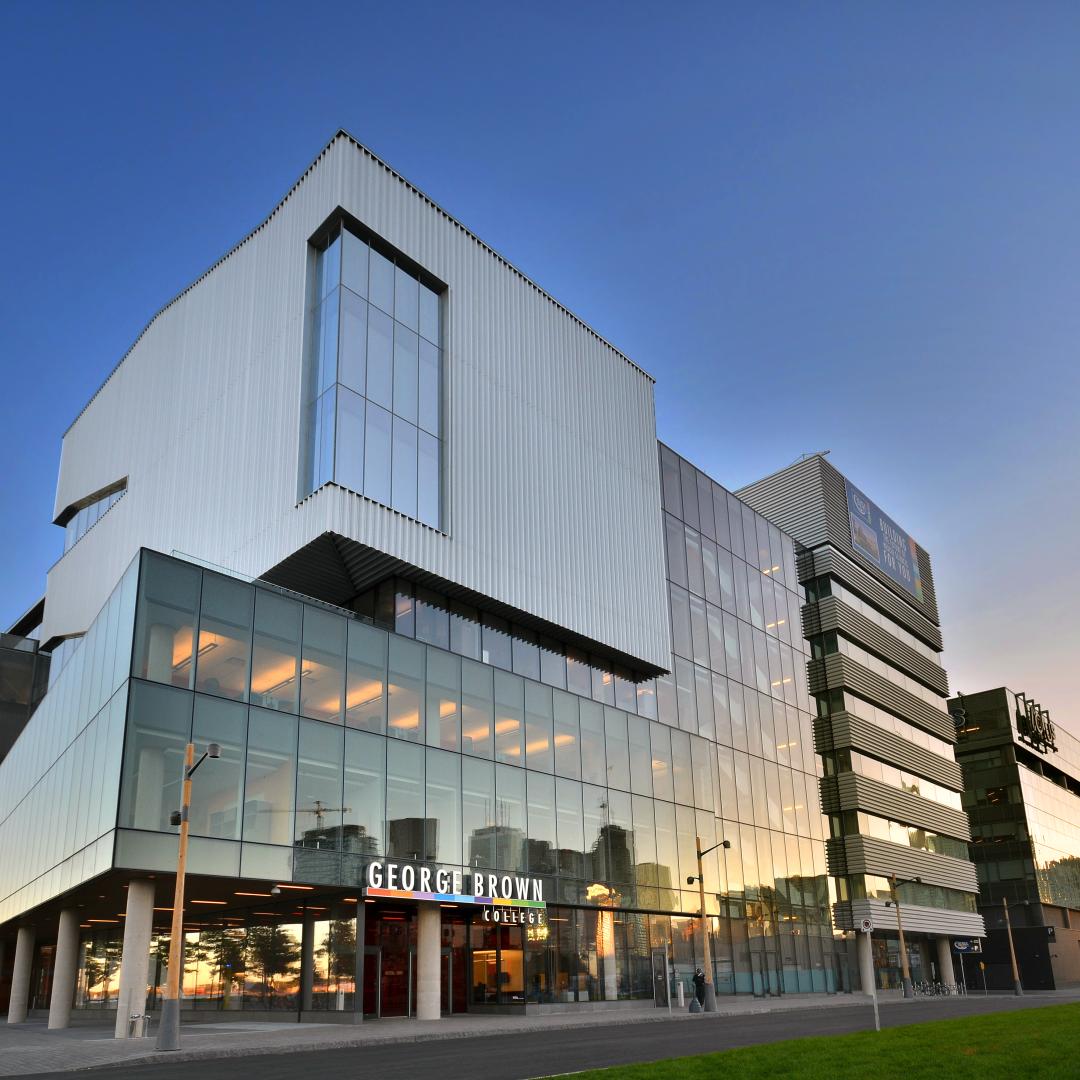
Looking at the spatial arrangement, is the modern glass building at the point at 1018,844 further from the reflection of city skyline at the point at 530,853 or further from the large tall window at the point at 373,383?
the large tall window at the point at 373,383

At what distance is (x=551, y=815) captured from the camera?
4178cm

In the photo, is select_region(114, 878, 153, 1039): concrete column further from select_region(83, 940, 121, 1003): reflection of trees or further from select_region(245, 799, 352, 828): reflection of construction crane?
select_region(83, 940, 121, 1003): reflection of trees

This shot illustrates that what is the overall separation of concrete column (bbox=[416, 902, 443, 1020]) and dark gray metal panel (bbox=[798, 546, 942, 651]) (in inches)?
1638

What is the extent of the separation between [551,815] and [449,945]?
20.1ft

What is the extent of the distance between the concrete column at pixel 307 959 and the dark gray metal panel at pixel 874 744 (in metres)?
41.0

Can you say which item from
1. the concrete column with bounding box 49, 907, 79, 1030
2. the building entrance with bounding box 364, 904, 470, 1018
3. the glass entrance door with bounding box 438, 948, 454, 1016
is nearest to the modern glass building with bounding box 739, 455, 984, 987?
the building entrance with bounding box 364, 904, 470, 1018

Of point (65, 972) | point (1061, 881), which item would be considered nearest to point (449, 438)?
point (65, 972)

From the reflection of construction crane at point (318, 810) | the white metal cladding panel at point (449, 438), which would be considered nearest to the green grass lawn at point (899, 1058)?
the reflection of construction crane at point (318, 810)

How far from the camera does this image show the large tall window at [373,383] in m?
38.1

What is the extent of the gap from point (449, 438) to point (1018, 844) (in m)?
73.3

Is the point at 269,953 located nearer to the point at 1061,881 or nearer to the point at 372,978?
the point at 372,978

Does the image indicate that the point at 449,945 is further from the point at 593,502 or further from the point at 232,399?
the point at 232,399

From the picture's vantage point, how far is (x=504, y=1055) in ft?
70.0

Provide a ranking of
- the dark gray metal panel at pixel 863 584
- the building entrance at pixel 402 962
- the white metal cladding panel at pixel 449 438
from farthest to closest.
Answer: the dark gray metal panel at pixel 863 584
the white metal cladding panel at pixel 449 438
the building entrance at pixel 402 962
